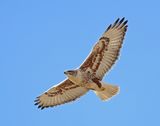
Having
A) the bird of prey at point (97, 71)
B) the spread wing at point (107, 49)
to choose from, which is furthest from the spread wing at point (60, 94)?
the spread wing at point (107, 49)

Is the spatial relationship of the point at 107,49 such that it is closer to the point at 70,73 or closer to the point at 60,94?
the point at 70,73

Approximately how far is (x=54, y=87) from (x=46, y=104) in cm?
59

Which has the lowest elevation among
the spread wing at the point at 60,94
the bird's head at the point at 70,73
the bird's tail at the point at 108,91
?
the bird's tail at the point at 108,91

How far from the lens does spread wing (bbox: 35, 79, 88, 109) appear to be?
18.7 metres

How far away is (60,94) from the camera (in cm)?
1908

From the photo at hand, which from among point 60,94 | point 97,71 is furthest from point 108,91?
point 60,94

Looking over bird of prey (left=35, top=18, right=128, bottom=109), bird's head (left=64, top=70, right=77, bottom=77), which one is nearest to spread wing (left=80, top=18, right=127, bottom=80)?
bird of prey (left=35, top=18, right=128, bottom=109)

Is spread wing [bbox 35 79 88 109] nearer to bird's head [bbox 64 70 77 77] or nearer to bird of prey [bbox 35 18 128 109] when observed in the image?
bird of prey [bbox 35 18 128 109]

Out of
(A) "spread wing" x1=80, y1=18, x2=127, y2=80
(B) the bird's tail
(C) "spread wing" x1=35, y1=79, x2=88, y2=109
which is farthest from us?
(C) "spread wing" x1=35, y1=79, x2=88, y2=109

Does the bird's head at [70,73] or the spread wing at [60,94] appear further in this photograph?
the spread wing at [60,94]

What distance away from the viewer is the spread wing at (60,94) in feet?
61.3

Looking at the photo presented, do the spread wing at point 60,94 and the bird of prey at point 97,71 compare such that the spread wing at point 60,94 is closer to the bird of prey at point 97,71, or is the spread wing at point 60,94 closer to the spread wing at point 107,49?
the bird of prey at point 97,71

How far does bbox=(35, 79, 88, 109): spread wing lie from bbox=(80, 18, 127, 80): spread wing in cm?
67

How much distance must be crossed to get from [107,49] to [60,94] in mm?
1780
